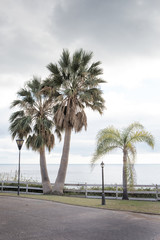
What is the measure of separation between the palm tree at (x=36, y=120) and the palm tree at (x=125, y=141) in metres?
6.09

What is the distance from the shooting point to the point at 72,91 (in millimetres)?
21016

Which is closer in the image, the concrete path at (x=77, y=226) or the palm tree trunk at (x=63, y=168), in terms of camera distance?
the concrete path at (x=77, y=226)

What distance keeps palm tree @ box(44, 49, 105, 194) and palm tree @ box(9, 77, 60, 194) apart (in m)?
1.42

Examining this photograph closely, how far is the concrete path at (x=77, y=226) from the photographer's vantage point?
7191mm

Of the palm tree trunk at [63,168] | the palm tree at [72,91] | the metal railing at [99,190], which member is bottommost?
the metal railing at [99,190]

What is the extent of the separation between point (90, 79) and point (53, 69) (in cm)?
346

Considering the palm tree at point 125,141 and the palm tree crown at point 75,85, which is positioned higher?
the palm tree crown at point 75,85

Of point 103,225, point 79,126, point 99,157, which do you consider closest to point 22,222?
point 103,225

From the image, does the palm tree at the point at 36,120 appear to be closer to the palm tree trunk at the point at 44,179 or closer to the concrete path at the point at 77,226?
the palm tree trunk at the point at 44,179

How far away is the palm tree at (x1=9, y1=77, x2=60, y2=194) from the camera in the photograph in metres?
21.6

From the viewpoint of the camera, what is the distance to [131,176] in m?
16.4

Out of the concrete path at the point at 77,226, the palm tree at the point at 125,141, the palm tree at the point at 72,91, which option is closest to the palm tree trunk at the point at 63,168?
the palm tree at the point at 72,91

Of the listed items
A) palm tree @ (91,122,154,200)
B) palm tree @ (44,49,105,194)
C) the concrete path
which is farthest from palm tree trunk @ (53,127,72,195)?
the concrete path

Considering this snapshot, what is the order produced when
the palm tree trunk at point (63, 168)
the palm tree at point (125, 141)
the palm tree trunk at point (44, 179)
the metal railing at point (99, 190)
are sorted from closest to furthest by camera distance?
1. the metal railing at point (99, 190)
2. the palm tree at point (125, 141)
3. the palm tree trunk at point (63, 168)
4. the palm tree trunk at point (44, 179)
